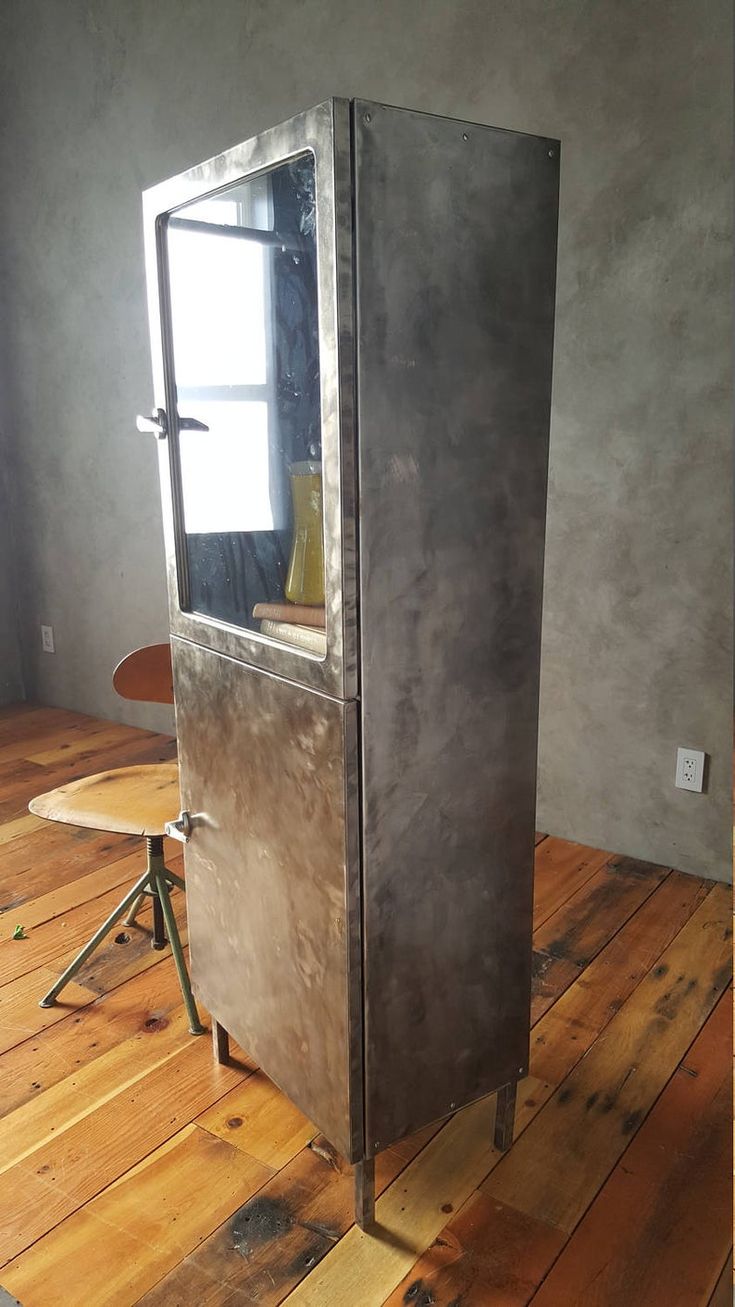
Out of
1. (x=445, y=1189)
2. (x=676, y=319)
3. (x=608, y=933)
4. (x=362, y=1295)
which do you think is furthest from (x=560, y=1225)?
(x=676, y=319)

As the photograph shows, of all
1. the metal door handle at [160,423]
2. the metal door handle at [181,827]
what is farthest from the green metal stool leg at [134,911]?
the metal door handle at [160,423]

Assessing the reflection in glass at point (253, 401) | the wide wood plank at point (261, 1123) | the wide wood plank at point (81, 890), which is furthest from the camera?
the wide wood plank at point (81, 890)

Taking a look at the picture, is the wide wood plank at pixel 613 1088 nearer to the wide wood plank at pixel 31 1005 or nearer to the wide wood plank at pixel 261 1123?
the wide wood plank at pixel 261 1123

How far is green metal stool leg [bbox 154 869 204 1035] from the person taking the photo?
2.00 m

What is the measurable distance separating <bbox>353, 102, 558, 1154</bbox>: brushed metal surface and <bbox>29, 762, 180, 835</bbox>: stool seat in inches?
Answer: 29.2

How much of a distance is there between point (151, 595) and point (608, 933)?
2159 mm

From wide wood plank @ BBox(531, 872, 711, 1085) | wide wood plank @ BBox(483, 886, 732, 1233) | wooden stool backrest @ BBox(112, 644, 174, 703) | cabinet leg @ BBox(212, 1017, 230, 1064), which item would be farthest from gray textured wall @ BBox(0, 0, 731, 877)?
cabinet leg @ BBox(212, 1017, 230, 1064)

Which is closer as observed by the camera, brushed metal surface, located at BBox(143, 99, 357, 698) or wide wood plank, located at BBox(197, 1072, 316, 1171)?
brushed metal surface, located at BBox(143, 99, 357, 698)

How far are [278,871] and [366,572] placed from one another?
0.53m

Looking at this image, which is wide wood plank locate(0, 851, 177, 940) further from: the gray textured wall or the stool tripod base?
the gray textured wall

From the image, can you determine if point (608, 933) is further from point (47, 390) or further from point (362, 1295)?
point (47, 390)

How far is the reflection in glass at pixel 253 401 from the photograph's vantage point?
4.23 feet

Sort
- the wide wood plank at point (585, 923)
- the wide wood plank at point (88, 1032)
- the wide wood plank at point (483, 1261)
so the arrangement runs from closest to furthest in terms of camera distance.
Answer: the wide wood plank at point (483, 1261) < the wide wood plank at point (88, 1032) < the wide wood plank at point (585, 923)

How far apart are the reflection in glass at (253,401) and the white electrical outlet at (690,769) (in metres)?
1.45
